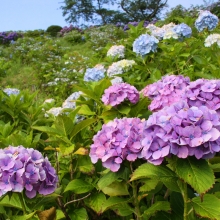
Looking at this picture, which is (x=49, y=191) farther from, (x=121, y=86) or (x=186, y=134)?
(x=121, y=86)

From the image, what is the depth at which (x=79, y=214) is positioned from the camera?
1.77 m

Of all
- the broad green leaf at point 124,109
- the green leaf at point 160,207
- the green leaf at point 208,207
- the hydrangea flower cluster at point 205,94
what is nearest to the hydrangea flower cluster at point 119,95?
the broad green leaf at point 124,109

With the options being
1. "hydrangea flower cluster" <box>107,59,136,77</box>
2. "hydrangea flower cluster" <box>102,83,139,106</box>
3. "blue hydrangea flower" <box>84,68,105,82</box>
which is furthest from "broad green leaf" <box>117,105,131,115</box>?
"blue hydrangea flower" <box>84,68,105,82</box>

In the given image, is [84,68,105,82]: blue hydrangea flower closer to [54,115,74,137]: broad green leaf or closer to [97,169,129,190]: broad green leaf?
[54,115,74,137]: broad green leaf

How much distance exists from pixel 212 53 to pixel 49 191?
254 cm

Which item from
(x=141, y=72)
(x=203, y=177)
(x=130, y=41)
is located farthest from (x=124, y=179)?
(x=130, y=41)

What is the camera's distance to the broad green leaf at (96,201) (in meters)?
1.71

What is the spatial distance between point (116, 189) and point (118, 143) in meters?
0.25

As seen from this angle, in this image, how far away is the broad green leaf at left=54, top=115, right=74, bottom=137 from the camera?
69.4 inches

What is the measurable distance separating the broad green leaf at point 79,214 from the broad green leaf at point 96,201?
0.04 metres

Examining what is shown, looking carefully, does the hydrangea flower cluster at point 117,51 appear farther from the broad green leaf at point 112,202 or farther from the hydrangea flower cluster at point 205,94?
the broad green leaf at point 112,202

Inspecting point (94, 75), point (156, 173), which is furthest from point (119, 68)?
point (156, 173)

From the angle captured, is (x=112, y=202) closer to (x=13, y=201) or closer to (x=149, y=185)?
(x=149, y=185)

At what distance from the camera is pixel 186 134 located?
3.95 feet
